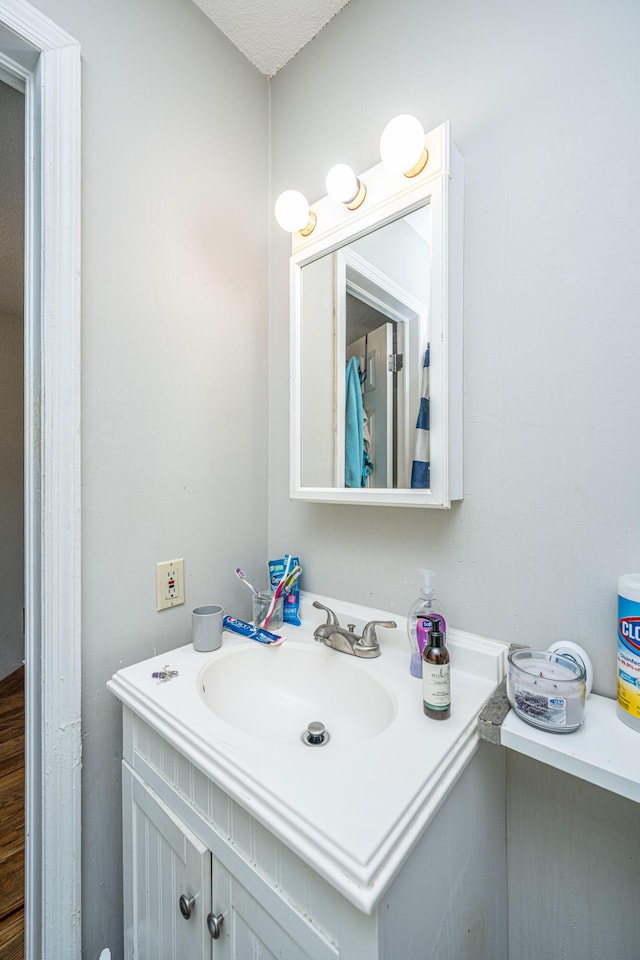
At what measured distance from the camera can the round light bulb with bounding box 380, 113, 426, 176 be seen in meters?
0.76

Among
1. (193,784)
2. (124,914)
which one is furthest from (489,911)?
(124,914)

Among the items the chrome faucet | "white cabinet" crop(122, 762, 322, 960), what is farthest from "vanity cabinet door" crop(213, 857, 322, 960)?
the chrome faucet

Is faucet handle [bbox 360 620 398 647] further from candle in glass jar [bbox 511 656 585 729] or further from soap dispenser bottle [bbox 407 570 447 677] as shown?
candle in glass jar [bbox 511 656 585 729]

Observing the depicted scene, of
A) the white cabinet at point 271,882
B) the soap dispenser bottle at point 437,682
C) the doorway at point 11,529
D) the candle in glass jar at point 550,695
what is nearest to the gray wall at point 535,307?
the candle in glass jar at point 550,695

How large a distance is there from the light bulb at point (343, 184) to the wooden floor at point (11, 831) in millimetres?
1928

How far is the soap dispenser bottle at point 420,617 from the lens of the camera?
78 cm

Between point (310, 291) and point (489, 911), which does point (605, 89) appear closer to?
point (310, 291)

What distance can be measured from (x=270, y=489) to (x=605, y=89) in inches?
41.8

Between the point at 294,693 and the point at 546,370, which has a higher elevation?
the point at 546,370

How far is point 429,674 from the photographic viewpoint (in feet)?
2.06

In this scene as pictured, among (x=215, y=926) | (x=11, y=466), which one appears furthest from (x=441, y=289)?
(x=11, y=466)

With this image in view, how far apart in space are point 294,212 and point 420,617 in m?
0.99

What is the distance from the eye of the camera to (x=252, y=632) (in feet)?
3.09

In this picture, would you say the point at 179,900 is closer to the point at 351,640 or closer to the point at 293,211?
the point at 351,640
